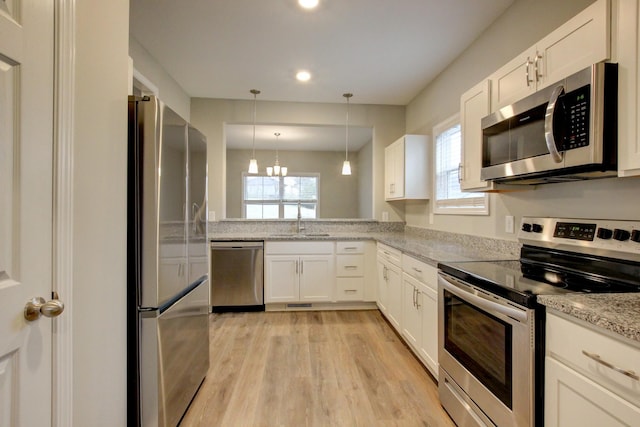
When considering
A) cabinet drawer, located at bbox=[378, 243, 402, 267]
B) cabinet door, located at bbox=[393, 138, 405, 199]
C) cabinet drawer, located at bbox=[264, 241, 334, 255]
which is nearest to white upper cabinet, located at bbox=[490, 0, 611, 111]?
cabinet drawer, located at bbox=[378, 243, 402, 267]

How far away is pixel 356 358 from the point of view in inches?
92.9

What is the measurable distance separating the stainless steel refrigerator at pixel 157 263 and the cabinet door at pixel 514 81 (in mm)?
1819

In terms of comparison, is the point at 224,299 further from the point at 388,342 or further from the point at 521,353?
the point at 521,353

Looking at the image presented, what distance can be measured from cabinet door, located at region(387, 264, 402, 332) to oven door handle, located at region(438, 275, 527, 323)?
0.87 meters

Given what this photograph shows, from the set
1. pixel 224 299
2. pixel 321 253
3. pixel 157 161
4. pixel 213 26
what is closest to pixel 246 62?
pixel 213 26

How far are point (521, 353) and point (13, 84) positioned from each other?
1850mm

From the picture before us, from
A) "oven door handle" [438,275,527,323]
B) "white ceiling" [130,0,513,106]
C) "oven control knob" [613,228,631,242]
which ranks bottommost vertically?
"oven door handle" [438,275,527,323]

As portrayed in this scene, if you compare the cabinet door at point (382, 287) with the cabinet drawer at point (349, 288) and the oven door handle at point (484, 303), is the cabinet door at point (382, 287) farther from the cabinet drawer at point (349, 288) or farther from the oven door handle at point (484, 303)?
the oven door handle at point (484, 303)

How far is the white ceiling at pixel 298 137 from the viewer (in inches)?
201

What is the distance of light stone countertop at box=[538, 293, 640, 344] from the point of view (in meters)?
0.81

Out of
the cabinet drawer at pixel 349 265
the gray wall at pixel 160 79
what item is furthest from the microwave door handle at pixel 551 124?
the gray wall at pixel 160 79

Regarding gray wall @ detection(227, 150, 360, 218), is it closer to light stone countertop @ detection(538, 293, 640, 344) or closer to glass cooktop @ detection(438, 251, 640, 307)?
glass cooktop @ detection(438, 251, 640, 307)

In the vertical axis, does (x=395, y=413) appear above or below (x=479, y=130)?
below

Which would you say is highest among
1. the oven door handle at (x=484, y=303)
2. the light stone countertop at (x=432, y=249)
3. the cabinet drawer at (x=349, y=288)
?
the light stone countertop at (x=432, y=249)
